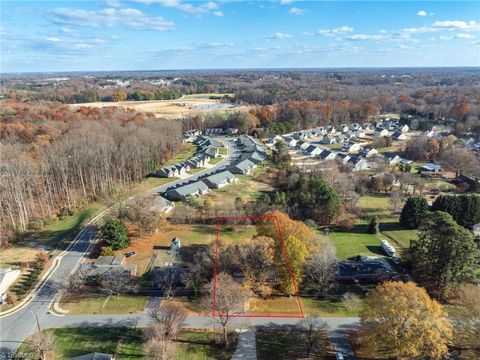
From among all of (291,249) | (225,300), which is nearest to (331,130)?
(291,249)

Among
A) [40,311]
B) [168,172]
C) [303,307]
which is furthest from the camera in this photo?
[168,172]

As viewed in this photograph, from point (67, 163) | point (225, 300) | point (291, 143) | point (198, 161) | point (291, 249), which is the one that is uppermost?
point (67, 163)

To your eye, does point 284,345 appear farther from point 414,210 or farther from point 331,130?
point 331,130

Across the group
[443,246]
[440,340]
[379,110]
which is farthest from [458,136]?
[440,340]

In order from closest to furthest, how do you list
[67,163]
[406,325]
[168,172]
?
[406,325] → [67,163] → [168,172]

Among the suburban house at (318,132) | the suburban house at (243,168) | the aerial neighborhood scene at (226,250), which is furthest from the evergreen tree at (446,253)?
the suburban house at (318,132)

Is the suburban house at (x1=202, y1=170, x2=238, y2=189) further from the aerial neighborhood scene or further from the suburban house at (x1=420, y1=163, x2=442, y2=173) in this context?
the suburban house at (x1=420, y1=163, x2=442, y2=173)

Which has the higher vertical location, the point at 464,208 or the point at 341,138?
the point at 464,208

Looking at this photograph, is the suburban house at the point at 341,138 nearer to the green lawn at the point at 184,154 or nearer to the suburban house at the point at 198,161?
the green lawn at the point at 184,154
